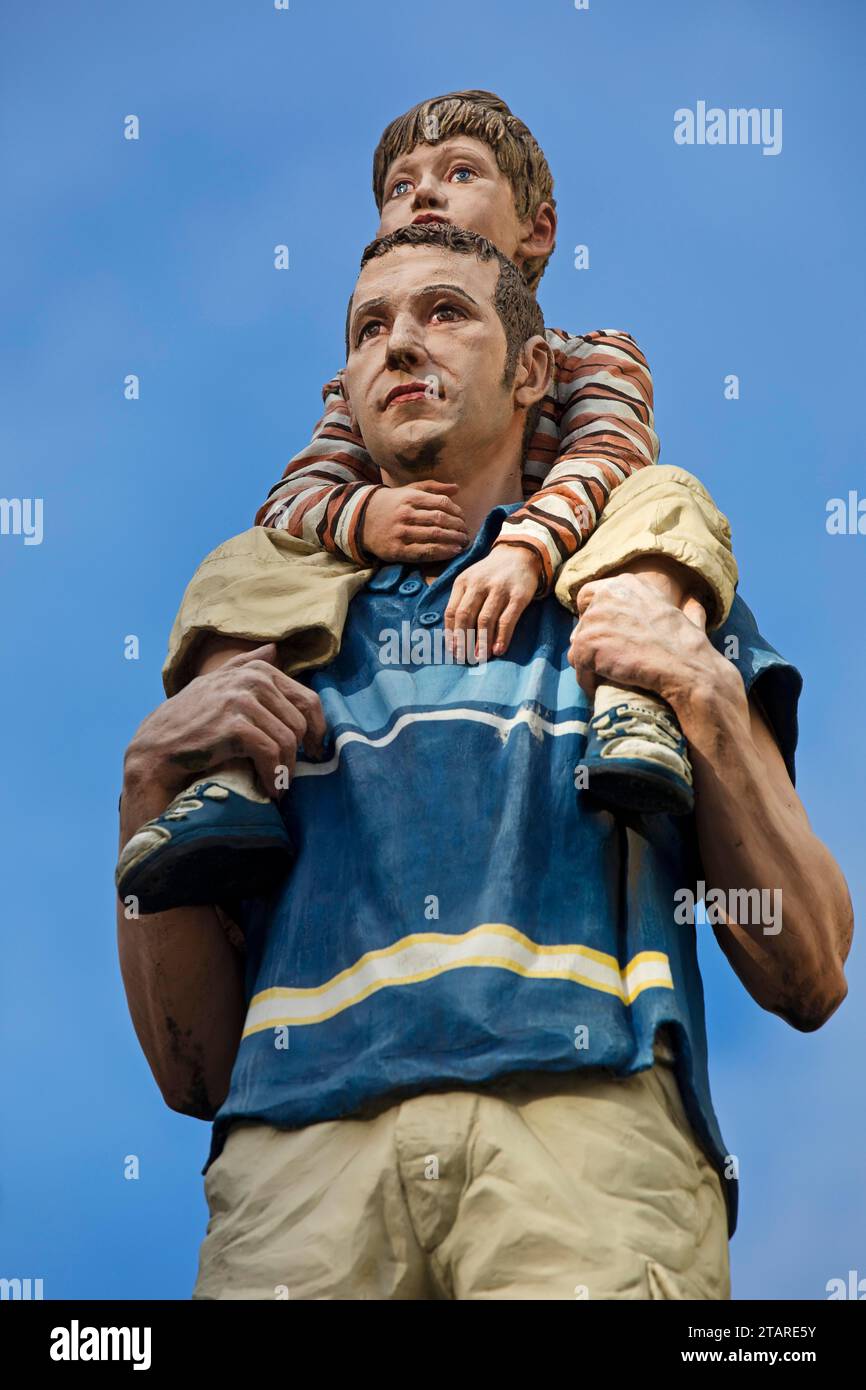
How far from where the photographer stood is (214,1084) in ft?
33.0

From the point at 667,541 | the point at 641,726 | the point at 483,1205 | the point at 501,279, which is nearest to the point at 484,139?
the point at 501,279

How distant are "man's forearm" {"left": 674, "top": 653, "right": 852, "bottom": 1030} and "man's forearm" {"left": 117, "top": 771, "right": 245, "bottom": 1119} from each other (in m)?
1.83

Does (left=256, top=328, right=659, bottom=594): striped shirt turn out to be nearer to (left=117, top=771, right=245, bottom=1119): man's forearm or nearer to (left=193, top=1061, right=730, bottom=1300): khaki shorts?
(left=117, top=771, right=245, bottom=1119): man's forearm

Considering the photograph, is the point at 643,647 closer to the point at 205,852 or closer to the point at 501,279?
the point at 205,852

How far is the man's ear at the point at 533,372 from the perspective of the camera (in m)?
11.3

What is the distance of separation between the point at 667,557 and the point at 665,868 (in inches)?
46.8

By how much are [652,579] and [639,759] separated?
1143 mm

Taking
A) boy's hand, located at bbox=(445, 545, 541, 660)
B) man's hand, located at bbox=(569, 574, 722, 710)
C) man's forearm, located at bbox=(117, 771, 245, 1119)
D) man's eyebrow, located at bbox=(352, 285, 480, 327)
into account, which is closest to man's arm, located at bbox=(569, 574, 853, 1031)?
man's hand, located at bbox=(569, 574, 722, 710)

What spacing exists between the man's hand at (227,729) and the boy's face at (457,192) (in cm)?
298

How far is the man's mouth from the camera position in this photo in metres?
10.9

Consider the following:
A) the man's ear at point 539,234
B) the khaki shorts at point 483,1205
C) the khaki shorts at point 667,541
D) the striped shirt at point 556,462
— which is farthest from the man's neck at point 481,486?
the khaki shorts at point 483,1205

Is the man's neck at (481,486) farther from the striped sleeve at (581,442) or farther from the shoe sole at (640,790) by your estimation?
the shoe sole at (640,790)
